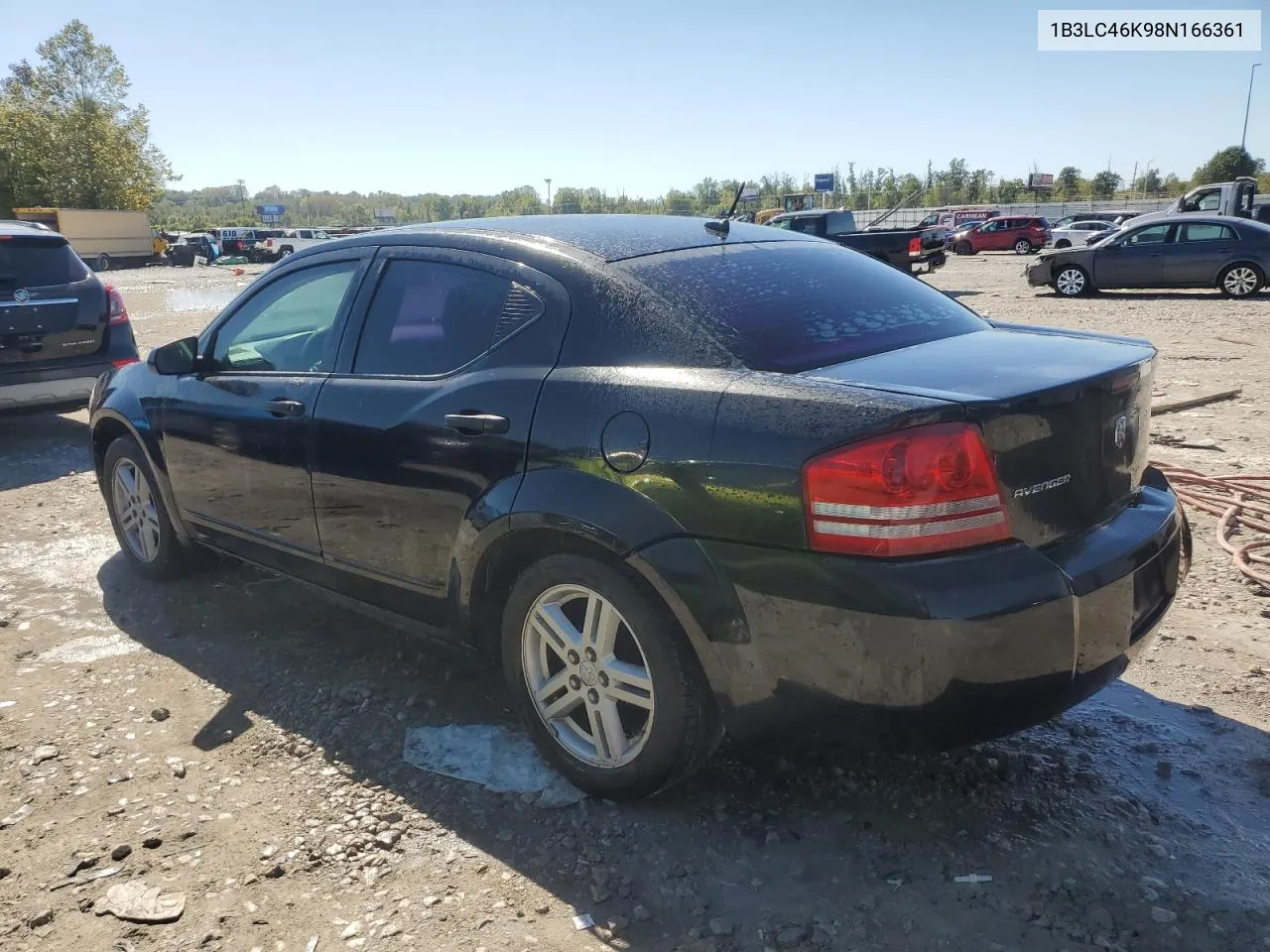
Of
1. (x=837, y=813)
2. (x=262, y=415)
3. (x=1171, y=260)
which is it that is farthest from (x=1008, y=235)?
(x=837, y=813)

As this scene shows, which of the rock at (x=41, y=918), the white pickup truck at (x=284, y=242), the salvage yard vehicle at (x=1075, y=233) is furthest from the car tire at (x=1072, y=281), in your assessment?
the white pickup truck at (x=284, y=242)

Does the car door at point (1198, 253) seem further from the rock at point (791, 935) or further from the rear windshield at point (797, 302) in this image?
the rock at point (791, 935)

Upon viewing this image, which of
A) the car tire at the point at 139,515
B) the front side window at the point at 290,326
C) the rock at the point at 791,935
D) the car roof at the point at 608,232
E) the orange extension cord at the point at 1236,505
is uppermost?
the car roof at the point at 608,232

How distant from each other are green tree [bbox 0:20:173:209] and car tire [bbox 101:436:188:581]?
214ft

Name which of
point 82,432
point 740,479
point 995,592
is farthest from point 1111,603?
point 82,432

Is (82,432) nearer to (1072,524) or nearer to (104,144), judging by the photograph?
(1072,524)

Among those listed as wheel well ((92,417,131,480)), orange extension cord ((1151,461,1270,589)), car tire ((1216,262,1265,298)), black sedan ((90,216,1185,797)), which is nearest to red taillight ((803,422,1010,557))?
black sedan ((90,216,1185,797))

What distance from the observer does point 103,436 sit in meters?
5.04

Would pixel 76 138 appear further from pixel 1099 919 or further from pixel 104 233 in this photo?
pixel 1099 919

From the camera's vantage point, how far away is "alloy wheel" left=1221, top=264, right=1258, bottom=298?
1675 cm

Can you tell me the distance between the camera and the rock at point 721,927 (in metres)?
2.32

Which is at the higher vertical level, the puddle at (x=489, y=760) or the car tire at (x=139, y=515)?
the car tire at (x=139, y=515)

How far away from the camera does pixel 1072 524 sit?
2.49 metres

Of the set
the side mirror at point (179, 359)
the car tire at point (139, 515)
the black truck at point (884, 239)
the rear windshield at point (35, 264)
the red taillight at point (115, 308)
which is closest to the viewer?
the side mirror at point (179, 359)
